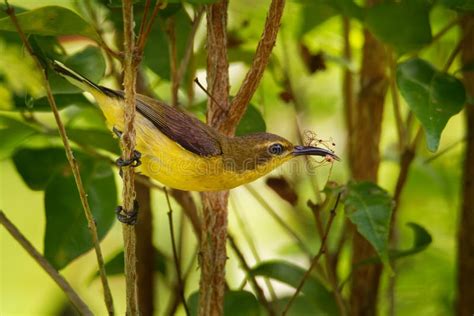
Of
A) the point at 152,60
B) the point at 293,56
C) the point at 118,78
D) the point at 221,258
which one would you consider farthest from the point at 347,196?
the point at 293,56

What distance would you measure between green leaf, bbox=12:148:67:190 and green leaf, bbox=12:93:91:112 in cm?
17

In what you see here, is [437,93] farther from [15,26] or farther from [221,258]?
[15,26]

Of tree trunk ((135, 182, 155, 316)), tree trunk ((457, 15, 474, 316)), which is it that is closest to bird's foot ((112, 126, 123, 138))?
tree trunk ((135, 182, 155, 316))

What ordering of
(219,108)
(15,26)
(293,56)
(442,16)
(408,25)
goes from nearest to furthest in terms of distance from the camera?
(15,26), (219,108), (408,25), (442,16), (293,56)

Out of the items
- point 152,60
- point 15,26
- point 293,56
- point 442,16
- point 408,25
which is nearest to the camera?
point 15,26

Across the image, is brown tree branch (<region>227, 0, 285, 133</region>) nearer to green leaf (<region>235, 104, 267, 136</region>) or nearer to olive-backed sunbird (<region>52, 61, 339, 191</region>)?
olive-backed sunbird (<region>52, 61, 339, 191</region>)

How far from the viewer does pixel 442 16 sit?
204 centimetres

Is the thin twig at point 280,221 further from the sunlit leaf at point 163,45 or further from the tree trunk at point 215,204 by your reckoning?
the sunlit leaf at point 163,45

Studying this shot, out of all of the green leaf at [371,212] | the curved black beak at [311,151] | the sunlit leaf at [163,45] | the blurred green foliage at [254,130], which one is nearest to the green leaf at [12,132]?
the blurred green foliage at [254,130]

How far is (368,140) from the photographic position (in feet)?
6.54

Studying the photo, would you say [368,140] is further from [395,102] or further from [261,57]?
[261,57]

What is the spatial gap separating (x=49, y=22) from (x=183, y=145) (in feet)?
1.21

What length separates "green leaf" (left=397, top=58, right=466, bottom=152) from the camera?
1390 millimetres

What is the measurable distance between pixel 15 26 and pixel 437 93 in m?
0.81
